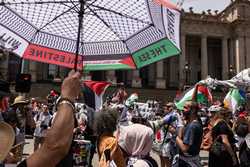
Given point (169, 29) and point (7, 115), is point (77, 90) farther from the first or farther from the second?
point (7, 115)

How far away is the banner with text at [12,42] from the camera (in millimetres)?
4780

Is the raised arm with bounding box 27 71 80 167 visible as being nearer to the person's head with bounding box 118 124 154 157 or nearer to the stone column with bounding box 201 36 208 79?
the person's head with bounding box 118 124 154 157

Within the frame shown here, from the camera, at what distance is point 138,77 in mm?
53844

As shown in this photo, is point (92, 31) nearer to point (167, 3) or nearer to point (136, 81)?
point (167, 3)

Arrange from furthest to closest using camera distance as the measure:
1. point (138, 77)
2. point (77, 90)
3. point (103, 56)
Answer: point (138, 77) → point (103, 56) → point (77, 90)

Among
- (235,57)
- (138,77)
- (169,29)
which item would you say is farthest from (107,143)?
(235,57)

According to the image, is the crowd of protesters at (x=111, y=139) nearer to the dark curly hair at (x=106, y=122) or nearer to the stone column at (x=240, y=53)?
the dark curly hair at (x=106, y=122)

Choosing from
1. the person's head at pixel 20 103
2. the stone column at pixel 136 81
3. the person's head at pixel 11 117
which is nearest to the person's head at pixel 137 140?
the person's head at pixel 11 117

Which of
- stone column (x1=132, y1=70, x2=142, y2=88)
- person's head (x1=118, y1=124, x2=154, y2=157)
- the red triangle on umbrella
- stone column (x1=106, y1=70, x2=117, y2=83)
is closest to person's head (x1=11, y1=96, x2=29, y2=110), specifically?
the red triangle on umbrella

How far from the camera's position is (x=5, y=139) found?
2037 mm

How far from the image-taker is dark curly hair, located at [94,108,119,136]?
177 inches

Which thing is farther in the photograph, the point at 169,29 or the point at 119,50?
the point at 119,50

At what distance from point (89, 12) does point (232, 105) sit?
10.3 metres

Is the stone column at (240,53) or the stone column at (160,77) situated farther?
the stone column at (240,53)
